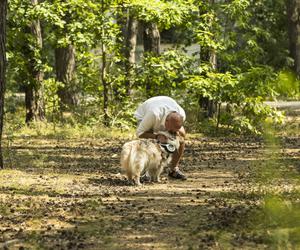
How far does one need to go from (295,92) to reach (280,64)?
32997 mm

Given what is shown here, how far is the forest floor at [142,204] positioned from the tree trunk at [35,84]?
5.06 m

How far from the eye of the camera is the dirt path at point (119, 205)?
7.04 meters

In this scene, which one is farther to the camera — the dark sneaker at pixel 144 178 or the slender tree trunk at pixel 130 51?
the slender tree trunk at pixel 130 51

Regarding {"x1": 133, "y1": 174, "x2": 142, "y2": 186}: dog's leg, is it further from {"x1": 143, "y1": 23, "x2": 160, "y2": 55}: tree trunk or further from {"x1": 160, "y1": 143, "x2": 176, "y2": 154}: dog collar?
{"x1": 143, "y1": 23, "x2": 160, "y2": 55}: tree trunk

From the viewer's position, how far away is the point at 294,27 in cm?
3003

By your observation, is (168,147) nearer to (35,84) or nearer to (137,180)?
(137,180)

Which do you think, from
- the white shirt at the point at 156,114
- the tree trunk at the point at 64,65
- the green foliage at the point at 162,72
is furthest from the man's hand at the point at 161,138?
the tree trunk at the point at 64,65

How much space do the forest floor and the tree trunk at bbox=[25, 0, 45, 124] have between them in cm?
506

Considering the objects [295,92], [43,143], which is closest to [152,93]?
[43,143]

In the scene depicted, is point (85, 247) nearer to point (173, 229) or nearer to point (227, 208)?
point (173, 229)

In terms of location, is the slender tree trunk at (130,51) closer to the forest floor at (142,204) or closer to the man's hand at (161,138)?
the forest floor at (142,204)

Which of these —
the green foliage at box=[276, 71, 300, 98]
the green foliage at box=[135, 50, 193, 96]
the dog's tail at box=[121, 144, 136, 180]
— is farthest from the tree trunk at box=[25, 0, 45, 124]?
the green foliage at box=[276, 71, 300, 98]

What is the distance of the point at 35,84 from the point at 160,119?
9429 mm

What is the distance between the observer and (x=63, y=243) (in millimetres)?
6934
